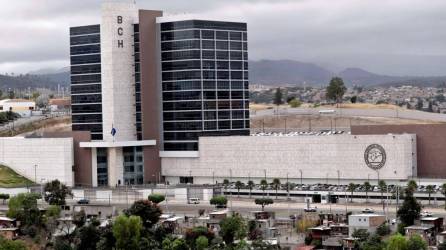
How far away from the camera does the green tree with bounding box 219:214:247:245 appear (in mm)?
64938

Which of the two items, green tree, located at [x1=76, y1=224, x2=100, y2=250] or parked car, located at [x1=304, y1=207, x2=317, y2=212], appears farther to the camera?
parked car, located at [x1=304, y1=207, x2=317, y2=212]

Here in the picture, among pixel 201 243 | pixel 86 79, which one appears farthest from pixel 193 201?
pixel 201 243

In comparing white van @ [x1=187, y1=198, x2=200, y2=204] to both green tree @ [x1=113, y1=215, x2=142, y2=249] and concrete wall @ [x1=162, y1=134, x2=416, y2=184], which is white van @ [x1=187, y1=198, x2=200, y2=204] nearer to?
concrete wall @ [x1=162, y1=134, x2=416, y2=184]

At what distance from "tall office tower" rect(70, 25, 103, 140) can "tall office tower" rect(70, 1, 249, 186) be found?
129mm

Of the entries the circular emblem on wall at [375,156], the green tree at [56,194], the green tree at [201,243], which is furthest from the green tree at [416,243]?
the green tree at [56,194]

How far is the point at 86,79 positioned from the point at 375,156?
32.8m

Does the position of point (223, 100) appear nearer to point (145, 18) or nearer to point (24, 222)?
point (145, 18)

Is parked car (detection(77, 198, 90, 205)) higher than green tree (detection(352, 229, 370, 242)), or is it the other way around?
parked car (detection(77, 198, 90, 205))

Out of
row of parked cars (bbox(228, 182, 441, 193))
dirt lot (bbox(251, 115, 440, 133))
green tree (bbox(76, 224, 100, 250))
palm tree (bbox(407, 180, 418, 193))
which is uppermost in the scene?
dirt lot (bbox(251, 115, 440, 133))

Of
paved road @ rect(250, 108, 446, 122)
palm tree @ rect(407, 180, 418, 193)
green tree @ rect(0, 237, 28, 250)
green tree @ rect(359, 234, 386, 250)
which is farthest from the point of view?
paved road @ rect(250, 108, 446, 122)

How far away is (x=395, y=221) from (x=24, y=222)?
28.3 meters

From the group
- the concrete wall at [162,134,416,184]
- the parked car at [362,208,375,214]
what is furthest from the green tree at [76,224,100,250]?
the concrete wall at [162,134,416,184]

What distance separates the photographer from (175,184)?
97.1m

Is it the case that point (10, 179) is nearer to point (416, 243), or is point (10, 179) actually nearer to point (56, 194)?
point (56, 194)
